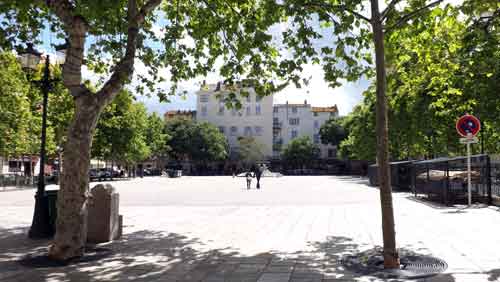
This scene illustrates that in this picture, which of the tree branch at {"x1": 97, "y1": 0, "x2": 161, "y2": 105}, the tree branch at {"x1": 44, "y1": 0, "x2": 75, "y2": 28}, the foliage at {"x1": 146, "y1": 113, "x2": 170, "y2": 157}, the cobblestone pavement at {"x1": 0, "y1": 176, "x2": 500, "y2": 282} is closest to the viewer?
the cobblestone pavement at {"x1": 0, "y1": 176, "x2": 500, "y2": 282}

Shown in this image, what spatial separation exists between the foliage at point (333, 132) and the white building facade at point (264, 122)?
654 cm

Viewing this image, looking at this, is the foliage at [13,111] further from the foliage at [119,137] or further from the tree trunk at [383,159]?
the tree trunk at [383,159]

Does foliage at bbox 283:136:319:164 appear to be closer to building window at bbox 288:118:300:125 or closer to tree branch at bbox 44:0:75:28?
building window at bbox 288:118:300:125

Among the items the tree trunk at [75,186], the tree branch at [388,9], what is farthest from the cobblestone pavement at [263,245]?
the tree branch at [388,9]

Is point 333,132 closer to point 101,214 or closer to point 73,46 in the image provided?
point 101,214

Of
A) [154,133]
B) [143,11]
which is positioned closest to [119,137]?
[154,133]

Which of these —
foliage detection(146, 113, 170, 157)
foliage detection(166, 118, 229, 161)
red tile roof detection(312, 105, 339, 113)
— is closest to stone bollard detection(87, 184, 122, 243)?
foliage detection(146, 113, 170, 157)

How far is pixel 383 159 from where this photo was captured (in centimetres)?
716

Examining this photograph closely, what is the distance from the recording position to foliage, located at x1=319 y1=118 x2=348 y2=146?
3799 inches

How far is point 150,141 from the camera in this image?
70.9 metres

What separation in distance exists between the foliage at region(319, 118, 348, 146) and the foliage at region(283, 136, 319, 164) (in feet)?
13.1

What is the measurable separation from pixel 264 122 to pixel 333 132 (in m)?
15.7

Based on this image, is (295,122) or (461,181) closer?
(461,181)

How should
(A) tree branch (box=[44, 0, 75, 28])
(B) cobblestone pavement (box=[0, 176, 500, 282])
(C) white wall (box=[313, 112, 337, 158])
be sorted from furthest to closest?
(C) white wall (box=[313, 112, 337, 158]) → (A) tree branch (box=[44, 0, 75, 28]) → (B) cobblestone pavement (box=[0, 176, 500, 282])
